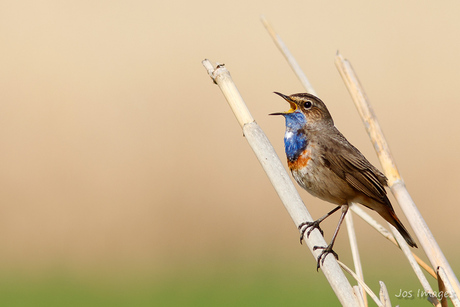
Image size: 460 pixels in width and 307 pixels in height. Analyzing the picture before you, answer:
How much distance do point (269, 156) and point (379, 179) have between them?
86 centimetres

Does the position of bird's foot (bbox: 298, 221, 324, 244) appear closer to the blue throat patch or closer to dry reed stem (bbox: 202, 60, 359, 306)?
dry reed stem (bbox: 202, 60, 359, 306)

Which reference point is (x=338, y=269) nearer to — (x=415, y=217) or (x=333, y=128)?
(x=415, y=217)

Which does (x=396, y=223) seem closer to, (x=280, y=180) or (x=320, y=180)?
(x=320, y=180)

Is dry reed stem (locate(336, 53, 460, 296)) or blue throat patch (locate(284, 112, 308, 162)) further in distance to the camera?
blue throat patch (locate(284, 112, 308, 162))

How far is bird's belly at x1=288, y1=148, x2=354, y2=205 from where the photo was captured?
309 cm

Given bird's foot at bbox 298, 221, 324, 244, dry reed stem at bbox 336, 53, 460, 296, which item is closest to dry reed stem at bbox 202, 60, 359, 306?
bird's foot at bbox 298, 221, 324, 244

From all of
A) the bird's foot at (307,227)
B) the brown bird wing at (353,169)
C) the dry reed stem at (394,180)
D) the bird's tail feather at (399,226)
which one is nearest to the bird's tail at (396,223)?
the bird's tail feather at (399,226)

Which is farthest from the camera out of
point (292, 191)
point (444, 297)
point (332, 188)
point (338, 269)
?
point (332, 188)

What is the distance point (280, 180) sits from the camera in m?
2.45

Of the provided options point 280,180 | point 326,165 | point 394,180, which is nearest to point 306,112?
point 326,165

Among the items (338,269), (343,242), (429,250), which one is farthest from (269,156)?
(343,242)

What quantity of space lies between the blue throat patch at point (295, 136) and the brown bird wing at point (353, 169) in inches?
5.2

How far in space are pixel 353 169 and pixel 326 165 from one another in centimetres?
15

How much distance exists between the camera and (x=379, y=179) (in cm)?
310
